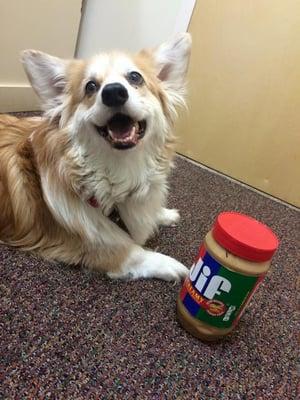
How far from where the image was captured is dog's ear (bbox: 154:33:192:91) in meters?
1.07

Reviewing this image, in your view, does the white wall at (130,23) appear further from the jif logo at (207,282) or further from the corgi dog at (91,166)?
the jif logo at (207,282)

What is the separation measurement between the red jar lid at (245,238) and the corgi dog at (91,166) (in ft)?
1.01

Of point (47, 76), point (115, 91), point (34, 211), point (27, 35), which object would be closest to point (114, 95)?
point (115, 91)

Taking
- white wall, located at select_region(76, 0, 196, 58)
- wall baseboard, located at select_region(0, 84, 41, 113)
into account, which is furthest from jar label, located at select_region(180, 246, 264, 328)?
white wall, located at select_region(76, 0, 196, 58)

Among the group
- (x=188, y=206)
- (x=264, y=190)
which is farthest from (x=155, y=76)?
(x=264, y=190)

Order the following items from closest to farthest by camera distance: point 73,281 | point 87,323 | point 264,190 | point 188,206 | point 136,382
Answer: point 136,382 < point 87,323 < point 73,281 < point 188,206 < point 264,190

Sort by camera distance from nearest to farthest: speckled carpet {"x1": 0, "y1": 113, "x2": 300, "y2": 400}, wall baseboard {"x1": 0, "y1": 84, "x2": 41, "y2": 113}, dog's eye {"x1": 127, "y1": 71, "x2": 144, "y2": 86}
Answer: speckled carpet {"x1": 0, "y1": 113, "x2": 300, "y2": 400} < dog's eye {"x1": 127, "y1": 71, "x2": 144, "y2": 86} < wall baseboard {"x1": 0, "y1": 84, "x2": 41, "y2": 113}

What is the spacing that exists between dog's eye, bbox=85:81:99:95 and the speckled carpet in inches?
19.5

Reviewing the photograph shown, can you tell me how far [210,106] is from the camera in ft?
6.66

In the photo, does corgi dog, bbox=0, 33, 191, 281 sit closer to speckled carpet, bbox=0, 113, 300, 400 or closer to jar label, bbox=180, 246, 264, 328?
speckled carpet, bbox=0, 113, 300, 400

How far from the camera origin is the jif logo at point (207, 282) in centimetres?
75

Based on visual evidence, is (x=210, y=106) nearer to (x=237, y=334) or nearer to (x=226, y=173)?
(x=226, y=173)

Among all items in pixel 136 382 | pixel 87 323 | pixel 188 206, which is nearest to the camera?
pixel 136 382

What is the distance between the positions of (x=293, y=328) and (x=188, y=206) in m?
0.69
